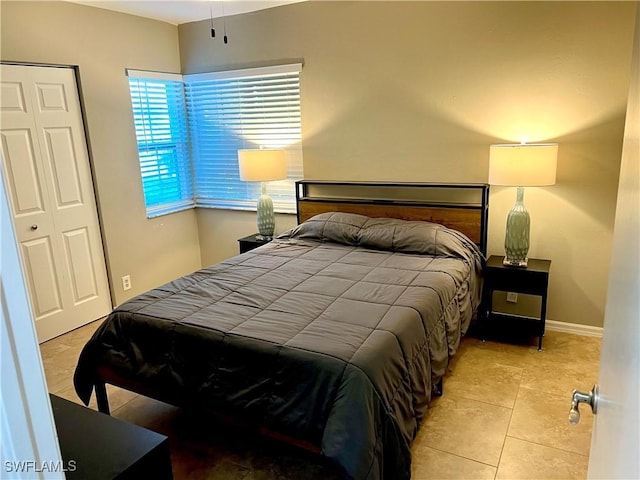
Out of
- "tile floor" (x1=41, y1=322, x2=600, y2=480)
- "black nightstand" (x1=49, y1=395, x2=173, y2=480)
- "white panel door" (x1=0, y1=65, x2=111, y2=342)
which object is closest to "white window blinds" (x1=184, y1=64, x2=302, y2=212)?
"white panel door" (x1=0, y1=65, x2=111, y2=342)

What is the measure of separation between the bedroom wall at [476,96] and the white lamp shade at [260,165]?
1.11 ft

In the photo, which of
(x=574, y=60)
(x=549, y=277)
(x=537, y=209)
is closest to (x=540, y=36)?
(x=574, y=60)

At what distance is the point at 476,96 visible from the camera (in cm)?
329

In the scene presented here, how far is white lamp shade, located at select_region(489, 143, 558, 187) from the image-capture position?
9.34ft

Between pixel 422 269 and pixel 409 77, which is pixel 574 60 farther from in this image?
pixel 422 269

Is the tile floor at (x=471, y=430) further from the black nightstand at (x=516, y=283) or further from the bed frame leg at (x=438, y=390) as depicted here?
the black nightstand at (x=516, y=283)

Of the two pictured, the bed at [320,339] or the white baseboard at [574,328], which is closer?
the bed at [320,339]

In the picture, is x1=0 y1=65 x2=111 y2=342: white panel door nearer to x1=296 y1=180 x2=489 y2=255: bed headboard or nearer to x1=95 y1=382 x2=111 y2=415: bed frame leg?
x1=95 y1=382 x2=111 y2=415: bed frame leg

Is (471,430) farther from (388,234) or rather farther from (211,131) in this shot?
(211,131)

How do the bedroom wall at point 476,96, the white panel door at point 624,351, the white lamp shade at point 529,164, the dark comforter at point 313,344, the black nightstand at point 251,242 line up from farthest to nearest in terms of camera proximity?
the black nightstand at point 251,242 → the bedroom wall at point 476,96 → the white lamp shade at point 529,164 → the dark comforter at point 313,344 → the white panel door at point 624,351

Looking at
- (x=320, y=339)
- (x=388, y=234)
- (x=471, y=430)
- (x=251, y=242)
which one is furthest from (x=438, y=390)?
(x=251, y=242)

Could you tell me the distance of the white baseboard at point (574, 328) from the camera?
3.26m

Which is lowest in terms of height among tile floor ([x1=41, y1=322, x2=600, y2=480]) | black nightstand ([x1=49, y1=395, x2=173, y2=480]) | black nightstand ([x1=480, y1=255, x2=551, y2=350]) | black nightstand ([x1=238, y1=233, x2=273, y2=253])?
tile floor ([x1=41, y1=322, x2=600, y2=480])

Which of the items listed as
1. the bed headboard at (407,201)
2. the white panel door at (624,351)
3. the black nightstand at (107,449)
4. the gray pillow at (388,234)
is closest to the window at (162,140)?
the bed headboard at (407,201)
